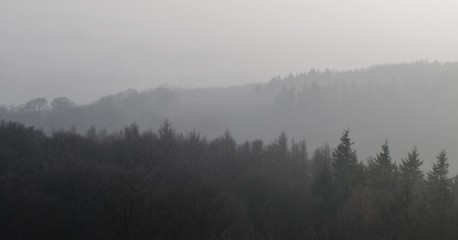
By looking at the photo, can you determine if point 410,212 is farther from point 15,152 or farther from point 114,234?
point 15,152

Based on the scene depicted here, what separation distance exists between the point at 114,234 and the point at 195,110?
16764cm

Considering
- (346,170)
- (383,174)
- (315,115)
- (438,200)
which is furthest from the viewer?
(315,115)

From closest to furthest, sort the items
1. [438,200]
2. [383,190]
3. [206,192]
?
[206,192] < [438,200] < [383,190]

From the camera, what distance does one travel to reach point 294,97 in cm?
17912

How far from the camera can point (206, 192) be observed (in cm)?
4003

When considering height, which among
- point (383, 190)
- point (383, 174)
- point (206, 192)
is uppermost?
point (206, 192)

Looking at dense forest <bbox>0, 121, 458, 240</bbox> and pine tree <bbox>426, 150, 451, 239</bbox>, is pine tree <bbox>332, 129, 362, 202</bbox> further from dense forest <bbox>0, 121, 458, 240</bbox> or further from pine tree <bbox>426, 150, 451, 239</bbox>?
pine tree <bbox>426, 150, 451, 239</bbox>

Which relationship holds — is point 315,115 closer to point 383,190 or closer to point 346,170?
point 346,170

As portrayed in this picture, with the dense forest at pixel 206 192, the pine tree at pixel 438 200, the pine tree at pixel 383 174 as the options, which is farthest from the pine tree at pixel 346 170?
the pine tree at pixel 438 200

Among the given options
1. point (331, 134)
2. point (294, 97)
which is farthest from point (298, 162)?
point (294, 97)

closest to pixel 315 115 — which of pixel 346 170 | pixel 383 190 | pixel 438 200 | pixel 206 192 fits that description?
pixel 346 170

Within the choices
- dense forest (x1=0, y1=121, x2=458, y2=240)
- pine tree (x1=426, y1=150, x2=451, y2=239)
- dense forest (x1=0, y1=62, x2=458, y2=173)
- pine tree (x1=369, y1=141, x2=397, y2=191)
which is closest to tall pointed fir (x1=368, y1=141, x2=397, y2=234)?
pine tree (x1=369, y1=141, x2=397, y2=191)

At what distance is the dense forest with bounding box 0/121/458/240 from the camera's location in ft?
117

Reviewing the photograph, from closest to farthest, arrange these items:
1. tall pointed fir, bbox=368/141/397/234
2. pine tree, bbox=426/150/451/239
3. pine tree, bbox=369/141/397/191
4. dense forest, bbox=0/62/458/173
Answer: pine tree, bbox=426/150/451/239 < tall pointed fir, bbox=368/141/397/234 < pine tree, bbox=369/141/397/191 < dense forest, bbox=0/62/458/173
